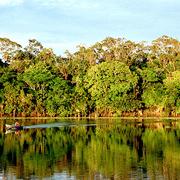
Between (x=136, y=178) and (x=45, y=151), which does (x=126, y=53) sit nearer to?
(x=45, y=151)

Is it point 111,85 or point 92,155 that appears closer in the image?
point 92,155

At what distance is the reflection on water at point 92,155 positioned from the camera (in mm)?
21016

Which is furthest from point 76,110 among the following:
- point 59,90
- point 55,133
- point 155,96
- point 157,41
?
point 55,133

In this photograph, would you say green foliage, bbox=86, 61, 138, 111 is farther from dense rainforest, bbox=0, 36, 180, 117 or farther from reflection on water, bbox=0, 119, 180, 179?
reflection on water, bbox=0, 119, 180, 179

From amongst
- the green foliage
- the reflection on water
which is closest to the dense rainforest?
the green foliage

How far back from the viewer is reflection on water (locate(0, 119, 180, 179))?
68.9 feet

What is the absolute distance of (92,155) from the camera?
1056 inches

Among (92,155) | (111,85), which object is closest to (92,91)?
(111,85)

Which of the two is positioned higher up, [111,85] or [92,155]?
[111,85]

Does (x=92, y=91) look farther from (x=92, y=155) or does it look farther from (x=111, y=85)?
(x=92, y=155)

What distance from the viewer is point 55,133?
4106 cm

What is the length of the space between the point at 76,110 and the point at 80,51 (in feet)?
46.6

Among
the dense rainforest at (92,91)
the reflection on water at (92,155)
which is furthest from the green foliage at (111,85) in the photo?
the reflection on water at (92,155)

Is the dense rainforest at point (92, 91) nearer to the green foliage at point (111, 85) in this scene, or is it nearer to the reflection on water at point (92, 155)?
the green foliage at point (111, 85)
